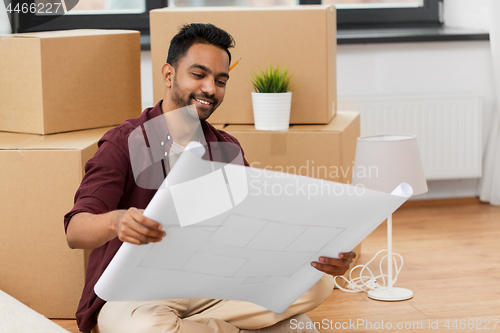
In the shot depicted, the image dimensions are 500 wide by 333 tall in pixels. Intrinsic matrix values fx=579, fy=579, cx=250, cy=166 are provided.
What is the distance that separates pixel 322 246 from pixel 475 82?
198 cm

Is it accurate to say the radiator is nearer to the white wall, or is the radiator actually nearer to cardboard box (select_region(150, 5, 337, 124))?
the white wall

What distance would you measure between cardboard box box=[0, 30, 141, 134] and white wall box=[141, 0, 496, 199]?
1.22 meters

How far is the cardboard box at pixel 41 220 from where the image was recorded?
→ 1.49 metres

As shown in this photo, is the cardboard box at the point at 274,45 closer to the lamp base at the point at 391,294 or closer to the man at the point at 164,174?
the man at the point at 164,174

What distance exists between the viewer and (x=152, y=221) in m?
0.84

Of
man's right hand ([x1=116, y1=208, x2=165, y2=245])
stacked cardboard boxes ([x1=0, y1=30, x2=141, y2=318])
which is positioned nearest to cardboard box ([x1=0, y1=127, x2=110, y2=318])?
stacked cardboard boxes ([x1=0, y1=30, x2=141, y2=318])

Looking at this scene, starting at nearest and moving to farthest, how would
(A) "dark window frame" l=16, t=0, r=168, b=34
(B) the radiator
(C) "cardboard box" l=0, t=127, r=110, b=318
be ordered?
(C) "cardboard box" l=0, t=127, r=110, b=318
(B) the radiator
(A) "dark window frame" l=16, t=0, r=168, b=34

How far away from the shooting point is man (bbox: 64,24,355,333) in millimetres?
1115

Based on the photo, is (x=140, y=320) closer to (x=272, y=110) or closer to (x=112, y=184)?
(x=112, y=184)

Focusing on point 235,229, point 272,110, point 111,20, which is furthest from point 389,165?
point 111,20

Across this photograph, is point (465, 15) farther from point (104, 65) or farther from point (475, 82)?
point (104, 65)

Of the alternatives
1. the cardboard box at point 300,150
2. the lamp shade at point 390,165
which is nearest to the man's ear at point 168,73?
the cardboard box at point 300,150

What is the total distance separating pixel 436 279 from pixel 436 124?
1.02m

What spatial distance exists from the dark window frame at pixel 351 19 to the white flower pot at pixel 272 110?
1.24 m
